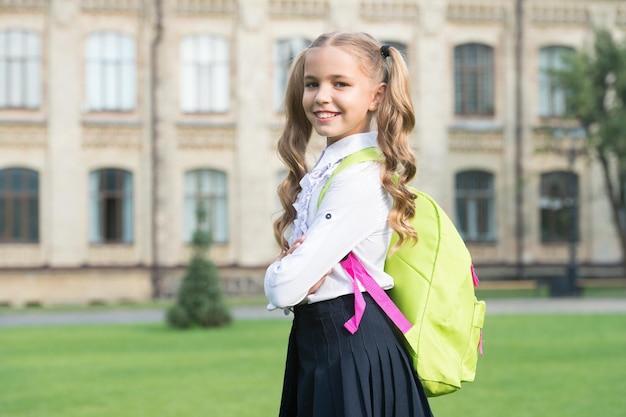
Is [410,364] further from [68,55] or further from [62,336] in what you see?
[68,55]

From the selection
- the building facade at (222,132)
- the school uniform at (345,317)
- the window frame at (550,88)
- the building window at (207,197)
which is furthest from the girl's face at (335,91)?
the window frame at (550,88)

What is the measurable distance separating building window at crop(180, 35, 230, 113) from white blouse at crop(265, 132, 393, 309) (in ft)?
94.9

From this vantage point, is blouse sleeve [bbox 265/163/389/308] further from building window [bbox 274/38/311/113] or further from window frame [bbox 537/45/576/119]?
window frame [bbox 537/45/576/119]

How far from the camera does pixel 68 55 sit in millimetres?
31484

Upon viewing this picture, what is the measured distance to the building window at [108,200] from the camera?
31781mm

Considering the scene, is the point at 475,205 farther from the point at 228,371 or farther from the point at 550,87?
the point at 228,371

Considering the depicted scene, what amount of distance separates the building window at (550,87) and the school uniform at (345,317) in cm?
3068

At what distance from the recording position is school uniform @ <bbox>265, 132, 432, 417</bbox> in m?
3.57

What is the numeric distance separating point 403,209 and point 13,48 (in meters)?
29.4

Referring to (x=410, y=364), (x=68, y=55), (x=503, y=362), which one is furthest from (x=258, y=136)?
(x=410, y=364)

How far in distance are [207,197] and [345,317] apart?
94.5 ft

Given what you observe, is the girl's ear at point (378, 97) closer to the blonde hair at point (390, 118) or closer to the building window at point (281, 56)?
the blonde hair at point (390, 118)

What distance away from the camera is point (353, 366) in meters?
3.67

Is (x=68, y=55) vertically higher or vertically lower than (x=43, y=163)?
higher
